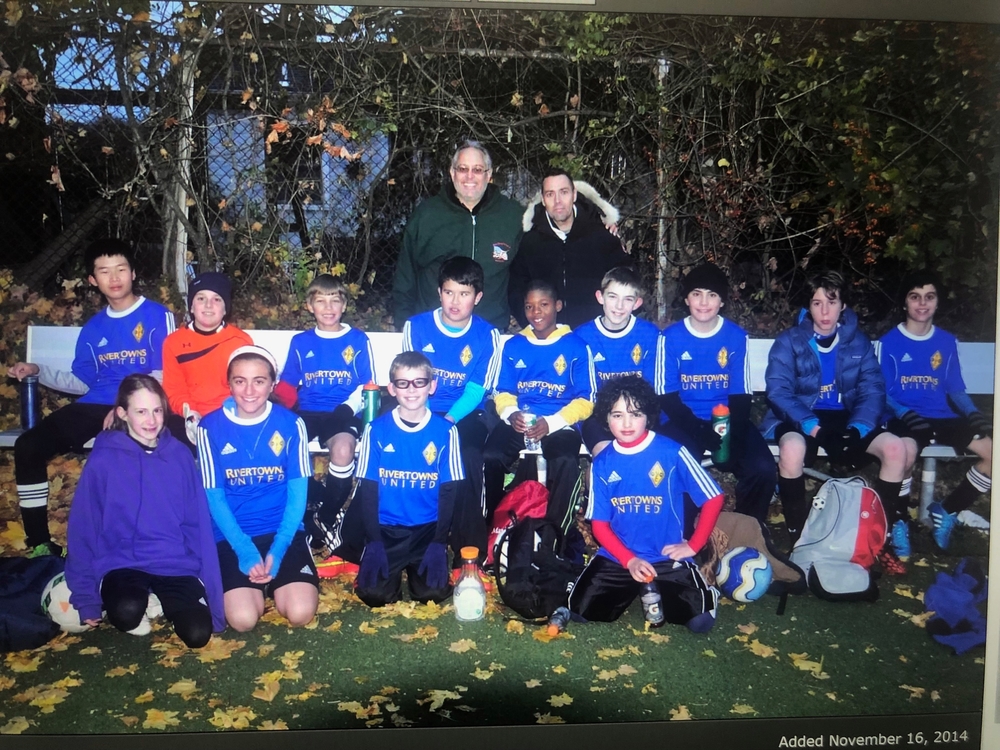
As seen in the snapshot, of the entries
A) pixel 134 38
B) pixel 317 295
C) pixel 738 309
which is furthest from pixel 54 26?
pixel 738 309

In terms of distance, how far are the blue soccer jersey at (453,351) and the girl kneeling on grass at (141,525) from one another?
1014 millimetres

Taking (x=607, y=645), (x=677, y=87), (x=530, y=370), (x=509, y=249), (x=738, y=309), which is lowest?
(x=607, y=645)

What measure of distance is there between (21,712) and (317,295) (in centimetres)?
197

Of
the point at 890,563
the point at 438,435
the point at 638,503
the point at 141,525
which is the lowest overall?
the point at 890,563

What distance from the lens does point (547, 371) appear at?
3.16m

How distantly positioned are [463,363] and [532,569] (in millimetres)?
885

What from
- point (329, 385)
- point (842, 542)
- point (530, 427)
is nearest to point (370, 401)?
point (329, 385)

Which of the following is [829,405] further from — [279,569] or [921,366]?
[279,569]

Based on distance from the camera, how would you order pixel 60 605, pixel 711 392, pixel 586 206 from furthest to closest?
pixel 711 392 < pixel 586 206 < pixel 60 605

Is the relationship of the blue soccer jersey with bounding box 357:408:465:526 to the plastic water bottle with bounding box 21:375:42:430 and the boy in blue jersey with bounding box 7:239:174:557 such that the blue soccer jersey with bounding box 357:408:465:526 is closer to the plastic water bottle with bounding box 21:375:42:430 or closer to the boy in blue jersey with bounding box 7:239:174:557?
the boy in blue jersey with bounding box 7:239:174:557

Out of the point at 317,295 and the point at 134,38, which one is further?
the point at 317,295

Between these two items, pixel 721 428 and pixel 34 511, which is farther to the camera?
pixel 721 428

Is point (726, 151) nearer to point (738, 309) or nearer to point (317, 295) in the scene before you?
point (738, 309)

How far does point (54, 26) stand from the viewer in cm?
287
